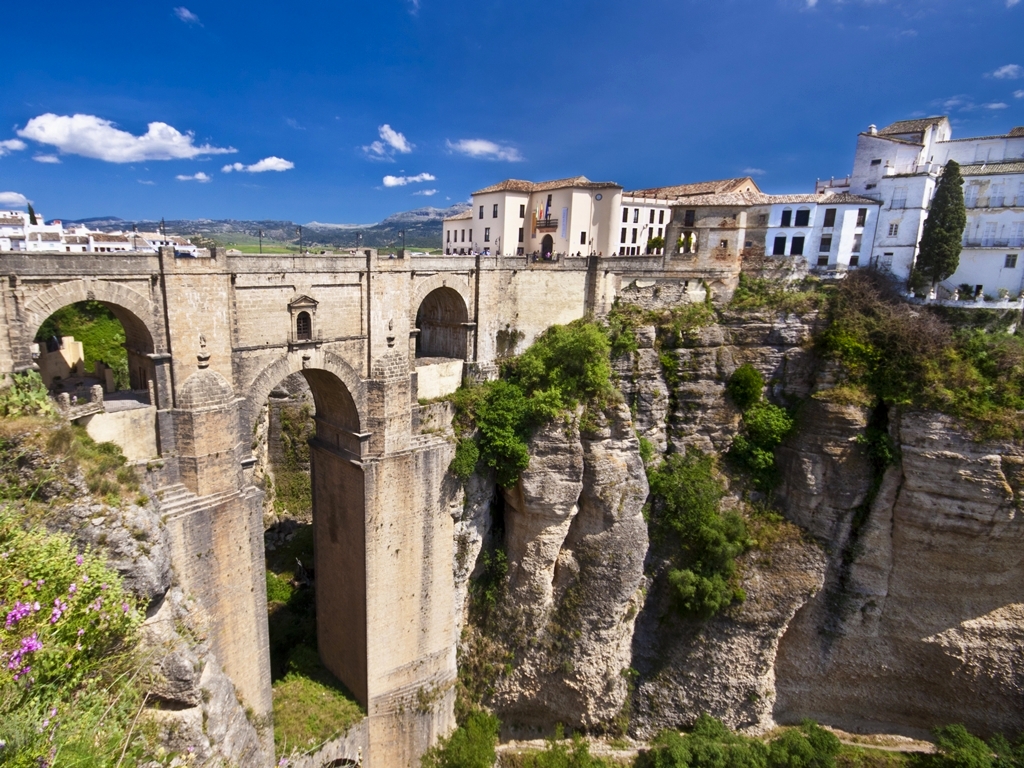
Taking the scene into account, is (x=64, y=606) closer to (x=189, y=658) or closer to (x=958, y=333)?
(x=189, y=658)

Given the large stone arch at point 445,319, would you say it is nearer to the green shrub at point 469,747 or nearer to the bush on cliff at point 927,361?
the green shrub at point 469,747

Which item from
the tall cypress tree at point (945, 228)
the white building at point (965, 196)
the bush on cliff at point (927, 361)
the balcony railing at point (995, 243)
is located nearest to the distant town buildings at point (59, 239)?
the bush on cliff at point (927, 361)

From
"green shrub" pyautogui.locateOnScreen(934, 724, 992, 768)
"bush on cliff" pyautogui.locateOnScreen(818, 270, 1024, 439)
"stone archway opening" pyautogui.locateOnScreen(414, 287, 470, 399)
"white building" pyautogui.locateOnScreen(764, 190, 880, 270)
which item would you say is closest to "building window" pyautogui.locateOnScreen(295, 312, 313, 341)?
"stone archway opening" pyautogui.locateOnScreen(414, 287, 470, 399)

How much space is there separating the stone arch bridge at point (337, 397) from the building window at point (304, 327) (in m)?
0.06

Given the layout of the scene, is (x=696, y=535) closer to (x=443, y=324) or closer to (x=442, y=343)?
(x=442, y=343)

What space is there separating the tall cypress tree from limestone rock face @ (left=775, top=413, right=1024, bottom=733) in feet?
27.6

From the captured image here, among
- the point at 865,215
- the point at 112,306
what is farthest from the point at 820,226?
the point at 112,306

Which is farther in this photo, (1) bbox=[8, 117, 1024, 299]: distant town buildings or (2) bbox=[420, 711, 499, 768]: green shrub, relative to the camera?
(1) bbox=[8, 117, 1024, 299]: distant town buildings

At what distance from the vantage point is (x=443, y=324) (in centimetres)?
2339

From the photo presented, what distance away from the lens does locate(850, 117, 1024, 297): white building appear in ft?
90.8

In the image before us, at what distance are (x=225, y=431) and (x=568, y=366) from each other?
1217 centimetres

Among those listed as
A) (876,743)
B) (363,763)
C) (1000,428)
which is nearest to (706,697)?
(876,743)

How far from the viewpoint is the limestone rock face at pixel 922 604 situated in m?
22.3

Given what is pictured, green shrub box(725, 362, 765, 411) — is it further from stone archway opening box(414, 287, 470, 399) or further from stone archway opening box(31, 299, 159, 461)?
stone archway opening box(31, 299, 159, 461)
